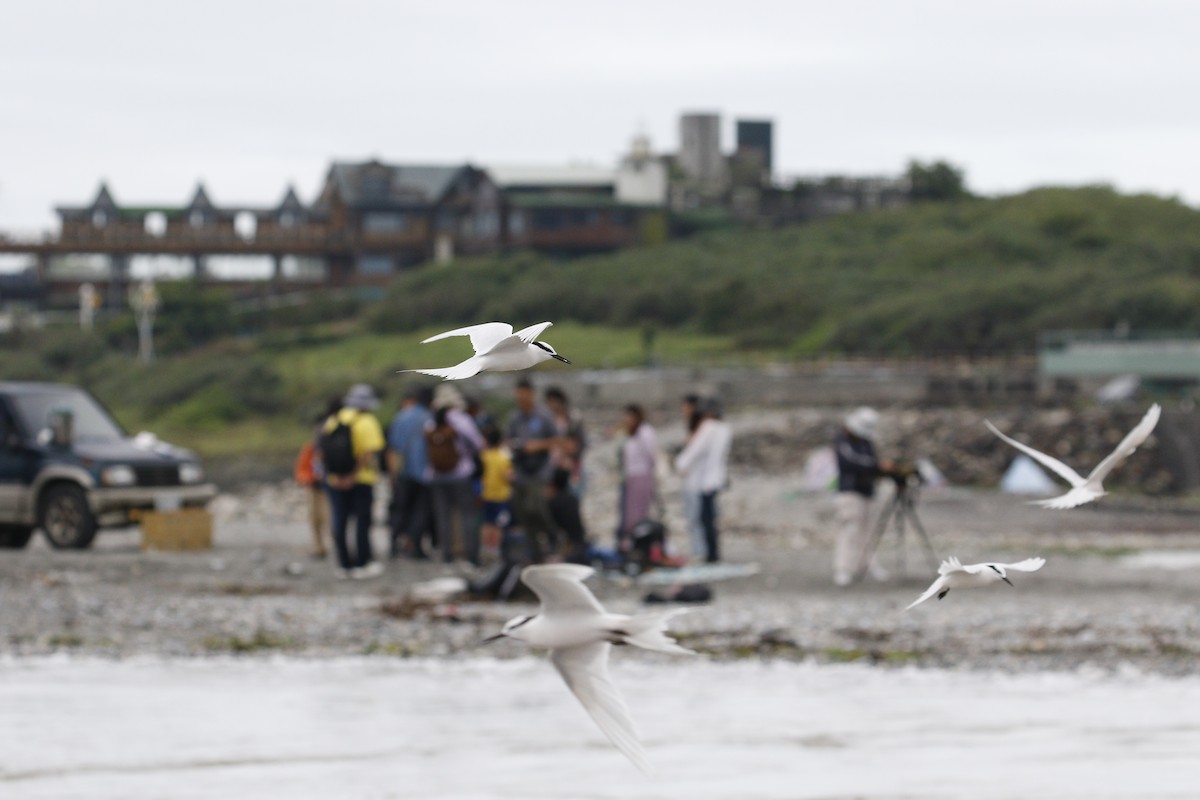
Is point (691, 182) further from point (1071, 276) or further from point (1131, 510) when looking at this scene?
point (1131, 510)

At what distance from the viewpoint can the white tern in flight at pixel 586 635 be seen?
7082 mm

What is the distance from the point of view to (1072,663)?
18.0m

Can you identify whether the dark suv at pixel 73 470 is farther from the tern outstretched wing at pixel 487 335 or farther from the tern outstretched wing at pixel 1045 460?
the tern outstretched wing at pixel 487 335

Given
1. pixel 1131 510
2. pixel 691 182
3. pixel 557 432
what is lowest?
pixel 1131 510

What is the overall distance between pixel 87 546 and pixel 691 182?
246 ft

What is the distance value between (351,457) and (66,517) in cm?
529

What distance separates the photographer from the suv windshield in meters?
23.6

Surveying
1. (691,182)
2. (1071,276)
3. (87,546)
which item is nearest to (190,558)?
(87,546)

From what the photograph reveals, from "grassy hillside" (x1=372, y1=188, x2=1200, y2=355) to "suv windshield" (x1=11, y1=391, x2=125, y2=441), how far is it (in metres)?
41.1

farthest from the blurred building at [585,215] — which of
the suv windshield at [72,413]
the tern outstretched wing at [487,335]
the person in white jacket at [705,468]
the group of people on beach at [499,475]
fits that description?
the tern outstretched wing at [487,335]

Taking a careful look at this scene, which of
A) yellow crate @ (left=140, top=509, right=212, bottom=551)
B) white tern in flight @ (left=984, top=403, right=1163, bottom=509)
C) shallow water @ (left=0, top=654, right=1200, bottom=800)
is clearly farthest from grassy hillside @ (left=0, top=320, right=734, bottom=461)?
white tern in flight @ (left=984, top=403, right=1163, bottom=509)

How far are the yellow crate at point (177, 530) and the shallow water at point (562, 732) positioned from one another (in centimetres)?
548

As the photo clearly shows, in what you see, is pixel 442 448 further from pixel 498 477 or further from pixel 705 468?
pixel 705 468

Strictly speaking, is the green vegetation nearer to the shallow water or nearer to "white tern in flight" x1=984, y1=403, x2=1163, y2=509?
the shallow water
